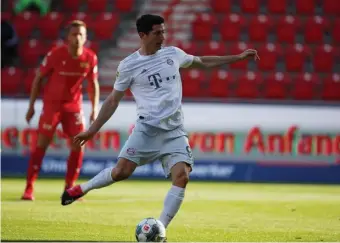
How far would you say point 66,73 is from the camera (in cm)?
1234

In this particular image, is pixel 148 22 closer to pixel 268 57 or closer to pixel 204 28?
pixel 268 57

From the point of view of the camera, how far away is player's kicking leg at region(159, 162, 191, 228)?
25.3ft

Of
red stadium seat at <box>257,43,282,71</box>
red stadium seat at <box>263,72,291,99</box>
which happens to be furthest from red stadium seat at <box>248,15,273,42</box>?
red stadium seat at <box>263,72,291,99</box>

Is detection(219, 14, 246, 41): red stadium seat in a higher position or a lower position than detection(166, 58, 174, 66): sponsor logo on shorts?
higher

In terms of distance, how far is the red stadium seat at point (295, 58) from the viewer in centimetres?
2019

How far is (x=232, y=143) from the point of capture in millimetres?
16828

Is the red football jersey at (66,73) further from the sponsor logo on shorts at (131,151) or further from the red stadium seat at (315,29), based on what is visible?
the red stadium seat at (315,29)

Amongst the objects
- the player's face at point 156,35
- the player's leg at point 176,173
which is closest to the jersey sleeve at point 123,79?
the player's face at point 156,35

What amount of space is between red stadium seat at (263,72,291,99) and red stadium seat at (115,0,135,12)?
443cm

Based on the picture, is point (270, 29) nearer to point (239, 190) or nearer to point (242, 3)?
point (242, 3)

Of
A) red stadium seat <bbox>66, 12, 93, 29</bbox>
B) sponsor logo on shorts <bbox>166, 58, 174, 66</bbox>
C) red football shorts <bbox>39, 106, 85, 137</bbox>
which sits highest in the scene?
red stadium seat <bbox>66, 12, 93, 29</bbox>

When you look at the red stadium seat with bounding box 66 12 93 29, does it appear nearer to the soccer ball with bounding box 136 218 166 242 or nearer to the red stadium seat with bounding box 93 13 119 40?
the red stadium seat with bounding box 93 13 119 40

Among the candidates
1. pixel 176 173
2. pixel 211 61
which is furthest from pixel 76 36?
pixel 176 173

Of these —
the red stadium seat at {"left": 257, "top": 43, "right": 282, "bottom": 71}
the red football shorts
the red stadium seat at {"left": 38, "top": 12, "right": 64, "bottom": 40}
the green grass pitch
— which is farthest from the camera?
the red stadium seat at {"left": 38, "top": 12, "right": 64, "bottom": 40}
